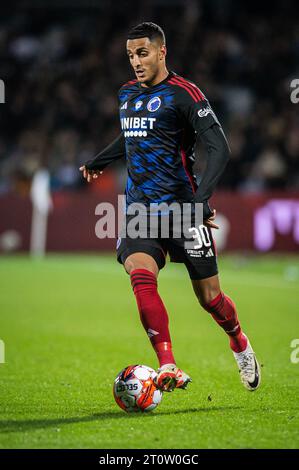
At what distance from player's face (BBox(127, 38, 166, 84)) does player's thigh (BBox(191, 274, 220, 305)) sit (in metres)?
1.37

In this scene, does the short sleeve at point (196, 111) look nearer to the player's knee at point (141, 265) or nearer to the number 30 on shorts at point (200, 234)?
the number 30 on shorts at point (200, 234)

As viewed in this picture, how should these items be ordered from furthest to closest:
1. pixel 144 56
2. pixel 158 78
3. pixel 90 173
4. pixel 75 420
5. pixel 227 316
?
1. pixel 90 173
2. pixel 227 316
3. pixel 158 78
4. pixel 144 56
5. pixel 75 420

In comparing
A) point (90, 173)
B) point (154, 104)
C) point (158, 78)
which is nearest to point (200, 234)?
point (154, 104)

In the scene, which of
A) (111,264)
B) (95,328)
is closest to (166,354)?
(95,328)

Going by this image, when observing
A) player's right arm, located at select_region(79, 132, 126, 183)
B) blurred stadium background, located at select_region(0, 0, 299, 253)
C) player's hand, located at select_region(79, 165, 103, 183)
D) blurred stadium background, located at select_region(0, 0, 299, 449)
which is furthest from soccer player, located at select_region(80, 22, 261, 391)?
blurred stadium background, located at select_region(0, 0, 299, 253)

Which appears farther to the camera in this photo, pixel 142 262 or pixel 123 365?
pixel 123 365

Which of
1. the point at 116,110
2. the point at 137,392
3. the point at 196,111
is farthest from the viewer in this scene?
→ the point at 116,110

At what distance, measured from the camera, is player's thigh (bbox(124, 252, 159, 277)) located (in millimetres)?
6238

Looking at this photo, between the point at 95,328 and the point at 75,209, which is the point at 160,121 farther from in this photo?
the point at 75,209

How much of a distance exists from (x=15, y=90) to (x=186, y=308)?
437 inches

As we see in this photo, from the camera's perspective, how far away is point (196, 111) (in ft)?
20.6

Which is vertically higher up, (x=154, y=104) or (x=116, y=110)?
(x=116, y=110)

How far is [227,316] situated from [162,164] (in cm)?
113

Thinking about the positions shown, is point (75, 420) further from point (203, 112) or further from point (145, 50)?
point (145, 50)
